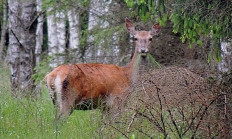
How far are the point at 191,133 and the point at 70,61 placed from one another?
7.18 meters

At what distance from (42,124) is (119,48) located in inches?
252

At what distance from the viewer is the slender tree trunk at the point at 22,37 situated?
12602 mm

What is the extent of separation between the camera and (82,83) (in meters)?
9.63

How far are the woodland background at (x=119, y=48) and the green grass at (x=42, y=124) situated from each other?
16 mm

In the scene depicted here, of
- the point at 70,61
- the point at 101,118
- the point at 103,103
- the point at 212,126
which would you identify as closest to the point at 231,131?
the point at 212,126

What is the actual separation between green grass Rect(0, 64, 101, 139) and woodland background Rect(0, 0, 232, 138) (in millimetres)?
16

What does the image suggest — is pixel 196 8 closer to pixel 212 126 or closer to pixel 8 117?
pixel 212 126

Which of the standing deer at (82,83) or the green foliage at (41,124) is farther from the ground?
the standing deer at (82,83)

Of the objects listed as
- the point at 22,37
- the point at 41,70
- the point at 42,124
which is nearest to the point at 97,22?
the point at 41,70

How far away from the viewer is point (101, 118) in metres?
7.96

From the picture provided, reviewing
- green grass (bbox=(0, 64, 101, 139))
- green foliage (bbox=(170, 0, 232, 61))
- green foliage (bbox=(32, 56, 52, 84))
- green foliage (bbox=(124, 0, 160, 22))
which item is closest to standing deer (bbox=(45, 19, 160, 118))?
green grass (bbox=(0, 64, 101, 139))

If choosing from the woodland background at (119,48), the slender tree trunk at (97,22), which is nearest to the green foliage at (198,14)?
the woodland background at (119,48)

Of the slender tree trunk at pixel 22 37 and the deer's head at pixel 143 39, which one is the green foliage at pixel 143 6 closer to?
the deer's head at pixel 143 39

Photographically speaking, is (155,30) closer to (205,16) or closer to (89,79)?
(89,79)
